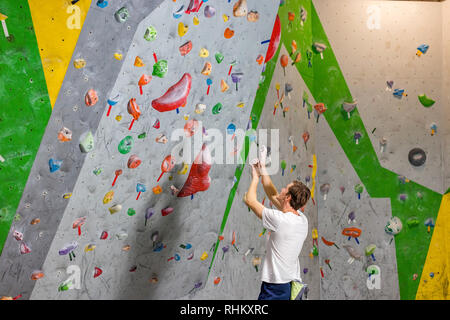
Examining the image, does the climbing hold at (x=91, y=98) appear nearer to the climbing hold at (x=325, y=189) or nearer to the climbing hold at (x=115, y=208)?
the climbing hold at (x=115, y=208)

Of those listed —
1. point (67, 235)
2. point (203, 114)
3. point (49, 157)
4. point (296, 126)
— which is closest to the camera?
point (49, 157)

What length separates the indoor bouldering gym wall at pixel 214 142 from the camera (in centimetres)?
225

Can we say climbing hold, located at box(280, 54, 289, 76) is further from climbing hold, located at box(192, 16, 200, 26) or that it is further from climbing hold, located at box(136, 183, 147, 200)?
climbing hold, located at box(136, 183, 147, 200)

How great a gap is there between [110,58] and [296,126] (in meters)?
1.84

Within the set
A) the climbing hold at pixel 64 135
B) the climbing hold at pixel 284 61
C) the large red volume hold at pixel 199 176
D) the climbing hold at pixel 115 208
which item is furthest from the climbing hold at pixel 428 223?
the climbing hold at pixel 64 135

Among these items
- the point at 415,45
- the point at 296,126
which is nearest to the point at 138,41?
the point at 296,126

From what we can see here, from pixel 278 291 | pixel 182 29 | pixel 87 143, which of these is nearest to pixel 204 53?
pixel 182 29


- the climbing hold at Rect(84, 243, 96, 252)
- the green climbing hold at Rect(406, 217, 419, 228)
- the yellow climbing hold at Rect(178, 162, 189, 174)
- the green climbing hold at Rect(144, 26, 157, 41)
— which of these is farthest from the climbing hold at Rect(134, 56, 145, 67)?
the green climbing hold at Rect(406, 217, 419, 228)

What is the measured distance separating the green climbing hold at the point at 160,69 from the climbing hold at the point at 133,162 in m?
0.43

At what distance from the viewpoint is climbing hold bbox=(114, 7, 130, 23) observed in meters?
2.41

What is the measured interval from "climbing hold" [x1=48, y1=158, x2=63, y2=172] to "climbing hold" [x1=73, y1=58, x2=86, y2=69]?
42cm

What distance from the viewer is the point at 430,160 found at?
4102mm

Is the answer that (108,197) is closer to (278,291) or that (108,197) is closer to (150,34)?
(150,34)
